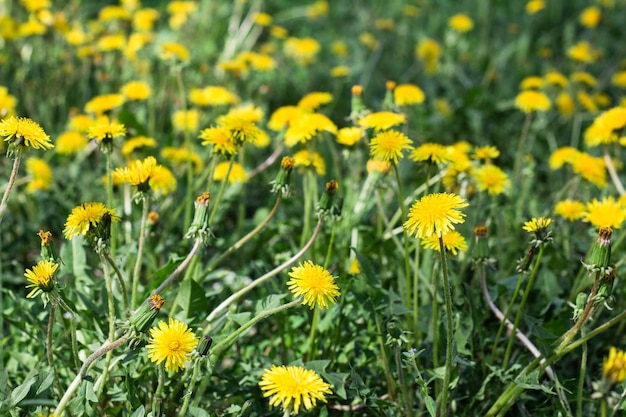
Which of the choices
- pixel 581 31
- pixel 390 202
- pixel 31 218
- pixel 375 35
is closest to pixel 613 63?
pixel 581 31

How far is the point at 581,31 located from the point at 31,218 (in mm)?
4105

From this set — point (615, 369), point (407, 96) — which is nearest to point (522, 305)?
point (615, 369)

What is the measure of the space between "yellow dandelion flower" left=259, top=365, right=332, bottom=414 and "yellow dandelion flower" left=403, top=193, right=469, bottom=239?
33cm

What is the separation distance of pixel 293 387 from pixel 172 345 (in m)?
0.24

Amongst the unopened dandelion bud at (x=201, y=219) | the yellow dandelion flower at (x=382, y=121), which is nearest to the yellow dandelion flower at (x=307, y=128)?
the yellow dandelion flower at (x=382, y=121)

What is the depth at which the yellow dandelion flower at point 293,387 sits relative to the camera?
1.20 meters

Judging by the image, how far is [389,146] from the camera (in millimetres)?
1625

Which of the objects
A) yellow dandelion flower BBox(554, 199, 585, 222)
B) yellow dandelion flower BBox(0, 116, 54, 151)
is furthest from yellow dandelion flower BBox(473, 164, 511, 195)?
yellow dandelion flower BBox(0, 116, 54, 151)

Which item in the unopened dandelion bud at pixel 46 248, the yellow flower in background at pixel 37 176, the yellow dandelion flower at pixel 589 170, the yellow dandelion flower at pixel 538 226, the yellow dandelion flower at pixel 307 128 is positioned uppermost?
the yellow flower in background at pixel 37 176

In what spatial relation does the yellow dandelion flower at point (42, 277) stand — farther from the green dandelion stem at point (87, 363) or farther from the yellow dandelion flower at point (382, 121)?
the yellow dandelion flower at point (382, 121)

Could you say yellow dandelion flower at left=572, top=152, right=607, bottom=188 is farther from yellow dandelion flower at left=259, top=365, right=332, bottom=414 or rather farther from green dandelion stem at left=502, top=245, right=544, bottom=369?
yellow dandelion flower at left=259, top=365, right=332, bottom=414

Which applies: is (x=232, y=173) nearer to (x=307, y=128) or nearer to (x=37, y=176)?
(x=307, y=128)

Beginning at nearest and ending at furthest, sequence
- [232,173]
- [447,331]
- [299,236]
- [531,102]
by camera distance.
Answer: [447,331] < [232,173] < [299,236] < [531,102]

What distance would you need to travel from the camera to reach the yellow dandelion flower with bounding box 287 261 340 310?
1.34 m
